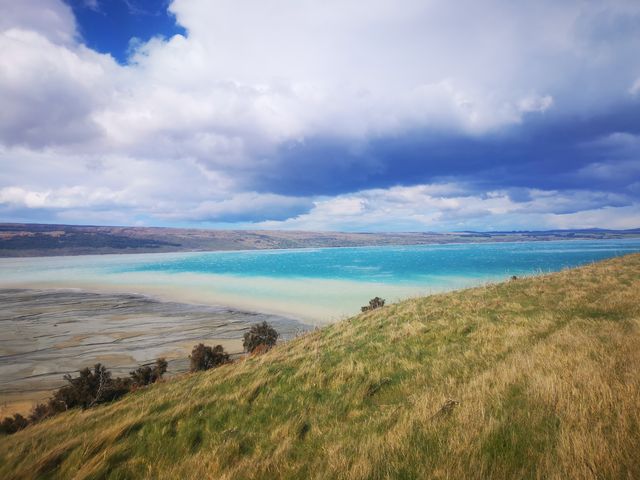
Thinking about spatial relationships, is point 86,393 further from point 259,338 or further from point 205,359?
point 259,338

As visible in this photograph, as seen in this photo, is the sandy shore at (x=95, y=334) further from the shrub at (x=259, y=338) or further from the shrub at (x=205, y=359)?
the shrub at (x=205, y=359)

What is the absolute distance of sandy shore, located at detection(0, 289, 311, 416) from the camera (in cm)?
1730

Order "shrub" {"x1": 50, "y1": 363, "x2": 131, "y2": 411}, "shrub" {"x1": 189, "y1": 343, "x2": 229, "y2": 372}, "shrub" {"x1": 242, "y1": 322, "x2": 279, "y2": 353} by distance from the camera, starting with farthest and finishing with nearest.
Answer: "shrub" {"x1": 242, "y1": 322, "x2": 279, "y2": 353}
"shrub" {"x1": 189, "y1": 343, "x2": 229, "y2": 372}
"shrub" {"x1": 50, "y1": 363, "x2": 131, "y2": 411}

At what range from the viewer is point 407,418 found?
457 centimetres

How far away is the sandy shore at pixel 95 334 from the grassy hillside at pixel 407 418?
1203 centimetres

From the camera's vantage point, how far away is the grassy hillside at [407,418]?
10.8 feet

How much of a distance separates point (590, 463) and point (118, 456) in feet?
20.9

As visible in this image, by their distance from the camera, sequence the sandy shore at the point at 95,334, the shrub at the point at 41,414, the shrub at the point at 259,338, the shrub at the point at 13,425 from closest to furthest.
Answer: the shrub at the point at 13,425 → the shrub at the point at 41,414 → the sandy shore at the point at 95,334 → the shrub at the point at 259,338

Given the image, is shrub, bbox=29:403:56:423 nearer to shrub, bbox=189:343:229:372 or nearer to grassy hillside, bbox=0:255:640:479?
grassy hillside, bbox=0:255:640:479

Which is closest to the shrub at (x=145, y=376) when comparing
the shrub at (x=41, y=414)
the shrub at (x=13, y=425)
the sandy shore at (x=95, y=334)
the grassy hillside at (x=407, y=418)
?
the sandy shore at (x=95, y=334)

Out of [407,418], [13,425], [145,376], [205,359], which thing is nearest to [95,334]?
[145,376]

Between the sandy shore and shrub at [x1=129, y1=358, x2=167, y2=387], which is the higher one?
shrub at [x1=129, y1=358, x2=167, y2=387]

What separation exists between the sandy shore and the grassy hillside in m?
12.0

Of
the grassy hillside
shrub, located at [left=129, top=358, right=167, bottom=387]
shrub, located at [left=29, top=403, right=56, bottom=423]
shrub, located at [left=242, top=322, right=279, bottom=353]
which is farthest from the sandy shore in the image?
the grassy hillside
